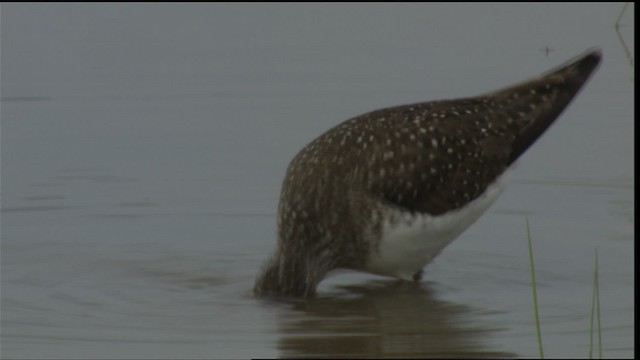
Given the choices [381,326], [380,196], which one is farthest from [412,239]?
[381,326]

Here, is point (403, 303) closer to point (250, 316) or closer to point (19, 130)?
point (250, 316)

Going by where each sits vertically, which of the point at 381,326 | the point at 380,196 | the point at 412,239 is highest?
the point at 380,196

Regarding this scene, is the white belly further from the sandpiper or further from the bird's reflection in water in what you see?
the bird's reflection in water

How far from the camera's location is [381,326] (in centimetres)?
947

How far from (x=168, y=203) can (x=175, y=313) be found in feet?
7.51

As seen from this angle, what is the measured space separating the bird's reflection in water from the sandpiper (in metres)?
0.16

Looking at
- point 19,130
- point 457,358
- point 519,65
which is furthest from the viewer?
point 519,65

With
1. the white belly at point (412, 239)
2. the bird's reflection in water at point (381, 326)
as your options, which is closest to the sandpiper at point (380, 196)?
the white belly at point (412, 239)

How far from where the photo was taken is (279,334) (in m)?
9.23

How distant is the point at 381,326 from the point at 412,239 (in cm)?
75

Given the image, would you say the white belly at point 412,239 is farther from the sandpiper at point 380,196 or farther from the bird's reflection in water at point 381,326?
the bird's reflection in water at point 381,326

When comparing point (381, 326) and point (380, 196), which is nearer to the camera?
point (381, 326)

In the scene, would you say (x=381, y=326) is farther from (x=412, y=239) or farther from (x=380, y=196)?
(x=380, y=196)

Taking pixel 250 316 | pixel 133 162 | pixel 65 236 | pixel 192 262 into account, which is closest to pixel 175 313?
pixel 250 316
